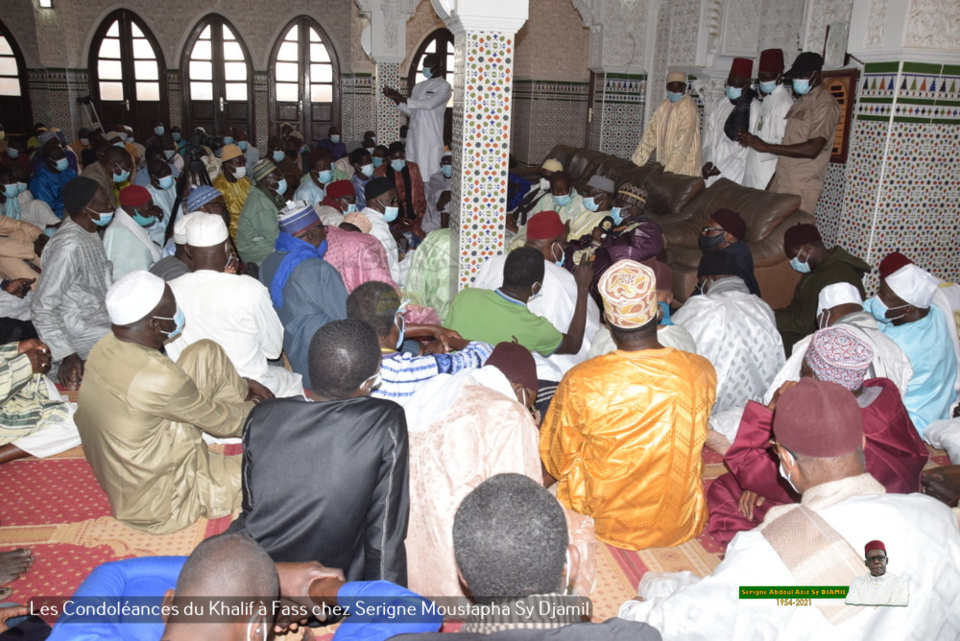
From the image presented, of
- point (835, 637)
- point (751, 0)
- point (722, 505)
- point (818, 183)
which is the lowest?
point (722, 505)

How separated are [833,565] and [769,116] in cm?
639

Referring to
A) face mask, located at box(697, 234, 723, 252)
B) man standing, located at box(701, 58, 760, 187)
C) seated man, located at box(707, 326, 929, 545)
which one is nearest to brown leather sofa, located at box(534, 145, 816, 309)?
man standing, located at box(701, 58, 760, 187)

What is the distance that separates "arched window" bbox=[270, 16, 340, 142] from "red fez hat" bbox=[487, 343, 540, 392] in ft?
40.8

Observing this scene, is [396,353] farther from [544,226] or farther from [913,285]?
[913,285]

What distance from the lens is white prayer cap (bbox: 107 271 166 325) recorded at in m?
2.56

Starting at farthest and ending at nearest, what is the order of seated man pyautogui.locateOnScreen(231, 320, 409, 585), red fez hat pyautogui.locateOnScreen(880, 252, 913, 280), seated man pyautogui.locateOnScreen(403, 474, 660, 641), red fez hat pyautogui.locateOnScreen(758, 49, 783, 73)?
1. red fez hat pyautogui.locateOnScreen(758, 49, 783, 73)
2. red fez hat pyautogui.locateOnScreen(880, 252, 913, 280)
3. seated man pyautogui.locateOnScreen(231, 320, 409, 585)
4. seated man pyautogui.locateOnScreen(403, 474, 660, 641)

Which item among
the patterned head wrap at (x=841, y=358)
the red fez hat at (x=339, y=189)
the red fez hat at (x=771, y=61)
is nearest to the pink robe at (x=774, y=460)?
the patterned head wrap at (x=841, y=358)

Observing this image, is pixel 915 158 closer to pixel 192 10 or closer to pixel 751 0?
pixel 751 0

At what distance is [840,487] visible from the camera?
1.70 m

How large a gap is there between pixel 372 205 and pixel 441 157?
367cm

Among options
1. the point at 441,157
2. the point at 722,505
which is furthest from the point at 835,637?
the point at 441,157

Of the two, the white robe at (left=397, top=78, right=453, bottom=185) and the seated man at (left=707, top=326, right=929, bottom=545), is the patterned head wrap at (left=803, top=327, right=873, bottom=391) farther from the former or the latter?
the white robe at (left=397, top=78, right=453, bottom=185)

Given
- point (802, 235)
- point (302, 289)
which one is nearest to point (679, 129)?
point (802, 235)

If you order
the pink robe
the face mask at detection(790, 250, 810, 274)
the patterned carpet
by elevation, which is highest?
the face mask at detection(790, 250, 810, 274)
